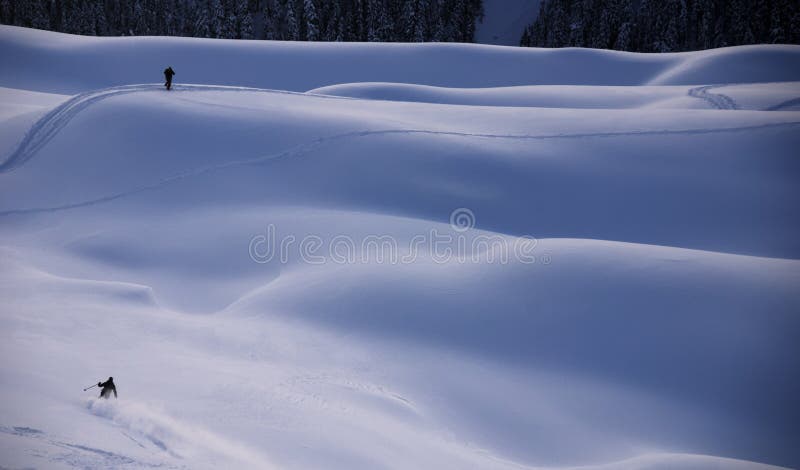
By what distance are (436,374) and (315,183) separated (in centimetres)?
870

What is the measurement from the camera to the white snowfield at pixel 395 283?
24.0 ft

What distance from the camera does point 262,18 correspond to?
7438cm

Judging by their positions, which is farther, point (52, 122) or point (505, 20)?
point (505, 20)

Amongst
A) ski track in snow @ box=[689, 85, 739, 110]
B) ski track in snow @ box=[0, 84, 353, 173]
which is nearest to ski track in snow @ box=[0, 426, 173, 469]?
ski track in snow @ box=[0, 84, 353, 173]

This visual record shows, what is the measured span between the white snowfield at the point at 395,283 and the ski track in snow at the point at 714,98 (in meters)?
0.28

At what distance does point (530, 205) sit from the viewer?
1576cm

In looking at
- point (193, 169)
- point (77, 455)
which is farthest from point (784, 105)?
point (77, 455)

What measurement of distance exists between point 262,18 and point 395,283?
7390 cm

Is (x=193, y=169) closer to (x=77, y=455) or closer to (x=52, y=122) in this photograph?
(x=52, y=122)

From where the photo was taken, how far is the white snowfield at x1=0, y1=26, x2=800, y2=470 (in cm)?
730

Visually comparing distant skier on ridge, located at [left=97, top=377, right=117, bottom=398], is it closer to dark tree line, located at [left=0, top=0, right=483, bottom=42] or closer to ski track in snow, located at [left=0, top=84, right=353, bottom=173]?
ski track in snow, located at [left=0, top=84, right=353, bottom=173]

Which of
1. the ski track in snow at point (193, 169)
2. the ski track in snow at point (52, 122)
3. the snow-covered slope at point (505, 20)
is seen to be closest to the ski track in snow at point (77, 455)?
the ski track in snow at point (193, 169)

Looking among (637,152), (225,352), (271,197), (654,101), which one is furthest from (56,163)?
(654,101)

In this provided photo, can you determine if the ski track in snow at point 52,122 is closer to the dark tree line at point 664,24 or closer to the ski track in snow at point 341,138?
the ski track in snow at point 341,138
